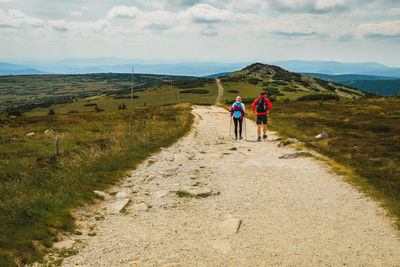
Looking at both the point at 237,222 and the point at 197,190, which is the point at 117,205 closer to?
the point at 197,190

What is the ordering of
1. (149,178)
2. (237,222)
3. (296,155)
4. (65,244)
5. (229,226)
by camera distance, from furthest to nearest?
(296,155), (149,178), (237,222), (229,226), (65,244)

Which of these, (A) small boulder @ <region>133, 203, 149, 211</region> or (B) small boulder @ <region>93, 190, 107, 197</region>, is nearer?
(A) small boulder @ <region>133, 203, 149, 211</region>

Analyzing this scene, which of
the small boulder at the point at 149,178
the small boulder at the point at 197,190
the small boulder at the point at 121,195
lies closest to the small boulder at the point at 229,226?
the small boulder at the point at 197,190

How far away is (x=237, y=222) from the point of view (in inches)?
328

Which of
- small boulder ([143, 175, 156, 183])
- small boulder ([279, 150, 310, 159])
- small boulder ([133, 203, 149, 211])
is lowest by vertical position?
small boulder ([133, 203, 149, 211])

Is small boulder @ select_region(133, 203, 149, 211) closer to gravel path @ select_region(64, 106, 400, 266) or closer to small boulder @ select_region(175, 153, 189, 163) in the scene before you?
gravel path @ select_region(64, 106, 400, 266)

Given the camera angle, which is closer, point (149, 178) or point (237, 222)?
point (237, 222)

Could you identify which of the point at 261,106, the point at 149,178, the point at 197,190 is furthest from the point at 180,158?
the point at 261,106

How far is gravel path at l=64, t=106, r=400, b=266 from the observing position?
664 cm

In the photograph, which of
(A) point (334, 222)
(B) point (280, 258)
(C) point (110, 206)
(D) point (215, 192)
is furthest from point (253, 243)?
(C) point (110, 206)

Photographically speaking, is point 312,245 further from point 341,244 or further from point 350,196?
point 350,196

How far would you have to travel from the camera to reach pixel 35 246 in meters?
6.68

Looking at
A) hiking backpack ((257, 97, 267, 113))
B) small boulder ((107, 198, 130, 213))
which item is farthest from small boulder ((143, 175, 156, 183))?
hiking backpack ((257, 97, 267, 113))

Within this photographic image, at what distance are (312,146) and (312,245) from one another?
13.5m
